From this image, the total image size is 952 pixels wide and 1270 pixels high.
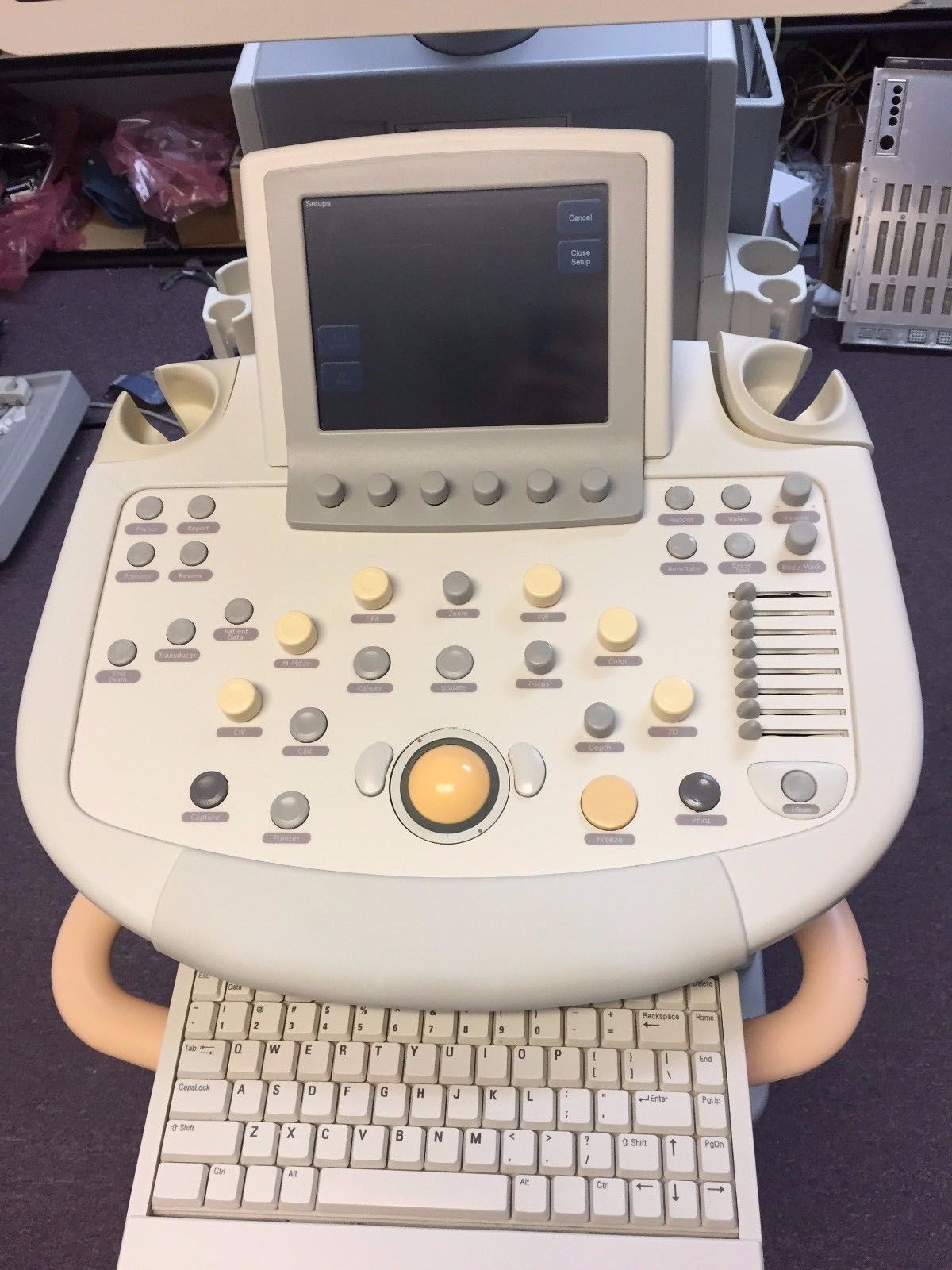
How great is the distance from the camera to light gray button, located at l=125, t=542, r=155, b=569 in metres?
0.58

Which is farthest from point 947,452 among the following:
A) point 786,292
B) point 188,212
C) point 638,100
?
point 188,212

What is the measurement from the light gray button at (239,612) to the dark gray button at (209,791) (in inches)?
3.5

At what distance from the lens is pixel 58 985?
1.94 feet

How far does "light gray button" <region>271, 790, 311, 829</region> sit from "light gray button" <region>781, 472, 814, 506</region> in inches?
12.1

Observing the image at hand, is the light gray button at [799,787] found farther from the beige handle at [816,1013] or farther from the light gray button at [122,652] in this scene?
the light gray button at [122,652]

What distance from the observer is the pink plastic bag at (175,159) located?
161 cm

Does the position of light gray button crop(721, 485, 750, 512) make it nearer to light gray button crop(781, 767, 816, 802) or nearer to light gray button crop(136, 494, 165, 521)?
light gray button crop(781, 767, 816, 802)

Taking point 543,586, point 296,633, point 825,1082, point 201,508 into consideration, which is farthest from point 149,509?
point 825,1082

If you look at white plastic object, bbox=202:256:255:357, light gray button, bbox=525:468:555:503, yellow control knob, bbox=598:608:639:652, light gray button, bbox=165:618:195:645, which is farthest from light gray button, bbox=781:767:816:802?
white plastic object, bbox=202:256:255:357

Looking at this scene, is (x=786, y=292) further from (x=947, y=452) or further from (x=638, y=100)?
(x=947, y=452)

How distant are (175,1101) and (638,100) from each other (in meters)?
0.70

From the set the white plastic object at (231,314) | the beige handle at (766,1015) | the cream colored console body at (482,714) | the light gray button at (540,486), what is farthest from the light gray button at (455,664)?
the white plastic object at (231,314)

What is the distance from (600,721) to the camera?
1.63 feet

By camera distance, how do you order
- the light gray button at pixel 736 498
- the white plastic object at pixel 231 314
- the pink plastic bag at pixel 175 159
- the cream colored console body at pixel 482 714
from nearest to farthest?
the cream colored console body at pixel 482 714
the light gray button at pixel 736 498
the white plastic object at pixel 231 314
the pink plastic bag at pixel 175 159
